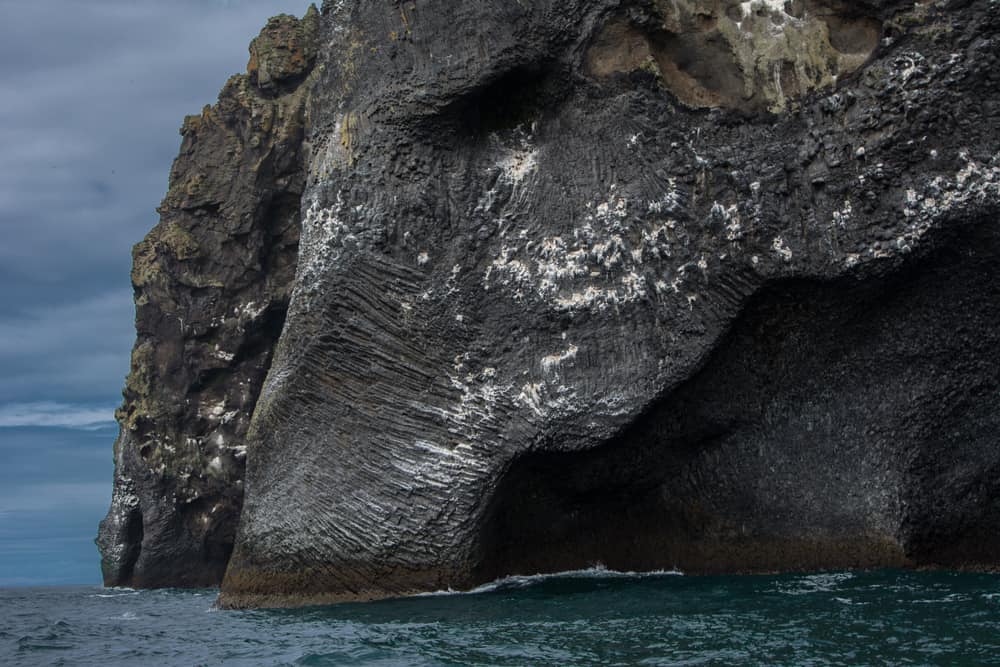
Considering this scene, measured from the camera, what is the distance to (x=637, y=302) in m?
12.5

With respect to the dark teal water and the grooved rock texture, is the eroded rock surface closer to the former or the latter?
the dark teal water

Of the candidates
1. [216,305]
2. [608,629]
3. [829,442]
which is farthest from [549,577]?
[216,305]

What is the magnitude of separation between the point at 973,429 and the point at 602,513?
5.03 m

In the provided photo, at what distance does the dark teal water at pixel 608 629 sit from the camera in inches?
298

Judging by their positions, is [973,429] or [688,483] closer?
[973,429]

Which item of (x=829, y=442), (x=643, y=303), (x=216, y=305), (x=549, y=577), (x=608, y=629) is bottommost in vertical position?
(x=608, y=629)

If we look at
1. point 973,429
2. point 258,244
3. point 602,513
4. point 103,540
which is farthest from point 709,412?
point 103,540

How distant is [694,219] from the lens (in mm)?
12453

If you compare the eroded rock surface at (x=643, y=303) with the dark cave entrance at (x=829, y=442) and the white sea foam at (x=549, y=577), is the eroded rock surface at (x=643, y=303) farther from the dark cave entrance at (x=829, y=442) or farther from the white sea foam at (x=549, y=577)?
the white sea foam at (x=549, y=577)

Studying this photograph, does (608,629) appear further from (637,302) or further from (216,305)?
(216,305)

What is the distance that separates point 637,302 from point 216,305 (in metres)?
16.4

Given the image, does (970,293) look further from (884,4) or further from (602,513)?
(602,513)

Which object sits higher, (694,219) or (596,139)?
(596,139)

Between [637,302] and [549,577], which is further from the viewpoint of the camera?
[549,577]
